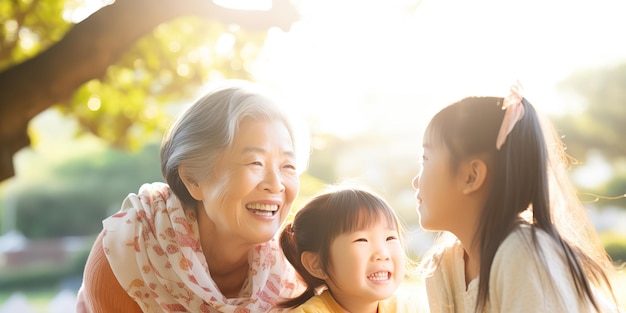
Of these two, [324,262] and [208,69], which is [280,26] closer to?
[208,69]

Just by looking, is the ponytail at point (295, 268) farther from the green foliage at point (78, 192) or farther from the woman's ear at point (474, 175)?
the green foliage at point (78, 192)

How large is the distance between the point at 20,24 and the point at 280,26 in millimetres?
2722

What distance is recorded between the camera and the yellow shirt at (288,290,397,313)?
2.15 meters

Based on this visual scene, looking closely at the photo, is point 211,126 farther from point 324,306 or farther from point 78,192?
point 78,192

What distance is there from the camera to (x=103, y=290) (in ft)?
7.61

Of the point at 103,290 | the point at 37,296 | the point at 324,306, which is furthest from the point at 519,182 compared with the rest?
the point at 37,296

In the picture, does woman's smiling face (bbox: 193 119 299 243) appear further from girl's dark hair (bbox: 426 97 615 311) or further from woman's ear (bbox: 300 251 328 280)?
girl's dark hair (bbox: 426 97 615 311)

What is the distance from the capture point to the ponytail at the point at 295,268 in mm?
2266

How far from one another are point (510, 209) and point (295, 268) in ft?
2.37

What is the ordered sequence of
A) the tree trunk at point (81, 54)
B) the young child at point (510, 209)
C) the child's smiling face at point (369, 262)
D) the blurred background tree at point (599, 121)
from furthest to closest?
the blurred background tree at point (599, 121)
the tree trunk at point (81, 54)
the child's smiling face at point (369, 262)
the young child at point (510, 209)

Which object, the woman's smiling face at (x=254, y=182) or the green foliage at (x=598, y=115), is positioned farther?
the green foliage at (x=598, y=115)

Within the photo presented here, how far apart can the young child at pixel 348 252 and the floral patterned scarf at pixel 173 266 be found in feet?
0.37

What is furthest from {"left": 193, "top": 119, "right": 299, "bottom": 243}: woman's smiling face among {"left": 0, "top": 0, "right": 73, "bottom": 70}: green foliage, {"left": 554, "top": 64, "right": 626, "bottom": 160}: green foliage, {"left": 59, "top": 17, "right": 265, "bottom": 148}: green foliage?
{"left": 554, "top": 64, "right": 626, "bottom": 160}: green foliage

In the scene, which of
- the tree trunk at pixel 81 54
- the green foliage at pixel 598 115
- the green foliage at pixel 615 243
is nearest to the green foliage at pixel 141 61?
the tree trunk at pixel 81 54
